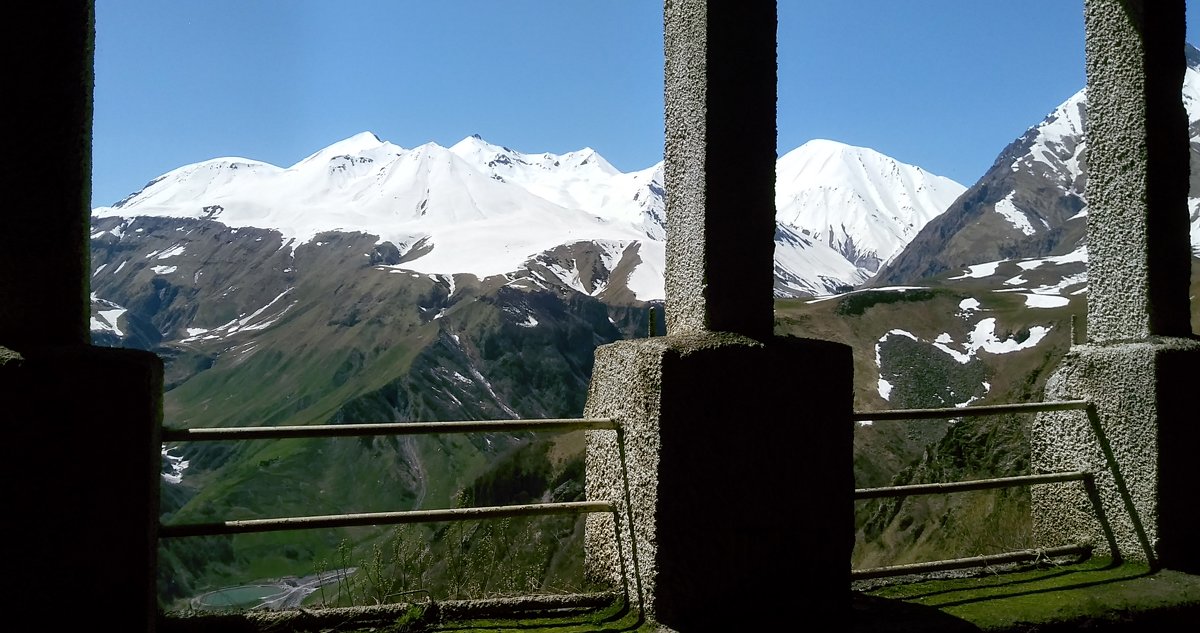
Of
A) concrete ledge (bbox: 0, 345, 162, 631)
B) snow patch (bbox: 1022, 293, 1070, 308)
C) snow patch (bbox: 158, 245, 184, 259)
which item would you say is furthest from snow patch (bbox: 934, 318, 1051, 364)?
snow patch (bbox: 158, 245, 184, 259)

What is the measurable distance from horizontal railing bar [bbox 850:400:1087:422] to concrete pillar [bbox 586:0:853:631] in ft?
1.12

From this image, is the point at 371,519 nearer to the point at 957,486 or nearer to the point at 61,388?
the point at 61,388

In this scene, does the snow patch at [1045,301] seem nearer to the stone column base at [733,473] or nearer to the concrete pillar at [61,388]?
the stone column base at [733,473]

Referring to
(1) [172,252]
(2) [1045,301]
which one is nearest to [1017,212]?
(2) [1045,301]

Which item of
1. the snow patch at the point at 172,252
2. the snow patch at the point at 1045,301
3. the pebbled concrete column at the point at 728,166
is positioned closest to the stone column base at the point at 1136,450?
the pebbled concrete column at the point at 728,166

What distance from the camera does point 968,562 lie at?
3.79m

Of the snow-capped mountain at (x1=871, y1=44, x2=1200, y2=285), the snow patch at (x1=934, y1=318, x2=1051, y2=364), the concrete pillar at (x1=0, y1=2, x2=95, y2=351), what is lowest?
the snow patch at (x1=934, y1=318, x2=1051, y2=364)

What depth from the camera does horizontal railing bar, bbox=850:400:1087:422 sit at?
3.42 m

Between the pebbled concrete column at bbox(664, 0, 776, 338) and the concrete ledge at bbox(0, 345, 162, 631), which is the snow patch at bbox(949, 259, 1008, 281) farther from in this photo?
the concrete ledge at bbox(0, 345, 162, 631)

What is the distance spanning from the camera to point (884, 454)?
13.1 meters

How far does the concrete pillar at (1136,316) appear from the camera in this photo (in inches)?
154

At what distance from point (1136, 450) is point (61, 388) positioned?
4.32 metres

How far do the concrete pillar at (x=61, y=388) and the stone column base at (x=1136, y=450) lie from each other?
409cm

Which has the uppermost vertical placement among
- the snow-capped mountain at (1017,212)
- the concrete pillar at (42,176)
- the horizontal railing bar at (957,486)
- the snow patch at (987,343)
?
the snow-capped mountain at (1017,212)
